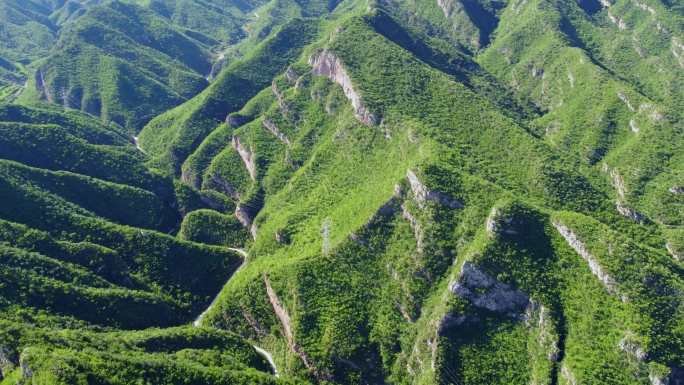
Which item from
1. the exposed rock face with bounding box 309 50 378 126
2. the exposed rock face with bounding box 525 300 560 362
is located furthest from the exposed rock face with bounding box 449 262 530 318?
the exposed rock face with bounding box 309 50 378 126

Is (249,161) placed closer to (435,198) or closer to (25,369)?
(435,198)

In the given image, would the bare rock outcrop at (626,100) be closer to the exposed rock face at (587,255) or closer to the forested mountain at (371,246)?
the forested mountain at (371,246)

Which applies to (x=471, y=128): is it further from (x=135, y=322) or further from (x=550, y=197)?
(x=135, y=322)

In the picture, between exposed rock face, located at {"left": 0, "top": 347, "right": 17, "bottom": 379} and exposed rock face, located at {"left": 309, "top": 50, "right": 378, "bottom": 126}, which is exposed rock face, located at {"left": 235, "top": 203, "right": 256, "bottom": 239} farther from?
exposed rock face, located at {"left": 0, "top": 347, "right": 17, "bottom": 379}

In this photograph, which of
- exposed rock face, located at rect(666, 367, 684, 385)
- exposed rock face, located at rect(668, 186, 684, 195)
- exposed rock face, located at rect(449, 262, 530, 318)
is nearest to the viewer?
exposed rock face, located at rect(666, 367, 684, 385)

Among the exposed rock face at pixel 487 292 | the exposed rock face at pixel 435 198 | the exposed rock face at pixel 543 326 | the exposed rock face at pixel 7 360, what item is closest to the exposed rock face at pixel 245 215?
the exposed rock face at pixel 435 198
